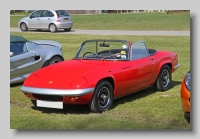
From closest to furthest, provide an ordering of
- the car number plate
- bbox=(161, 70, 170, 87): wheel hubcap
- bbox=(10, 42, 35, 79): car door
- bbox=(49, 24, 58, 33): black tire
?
the car number plate
bbox=(161, 70, 170, 87): wheel hubcap
bbox=(10, 42, 35, 79): car door
bbox=(49, 24, 58, 33): black tire

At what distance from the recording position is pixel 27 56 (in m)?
9.15

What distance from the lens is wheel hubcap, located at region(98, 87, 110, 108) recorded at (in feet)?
21.9

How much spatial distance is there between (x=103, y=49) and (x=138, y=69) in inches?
35.2

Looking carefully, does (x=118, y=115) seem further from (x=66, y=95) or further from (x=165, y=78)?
(x=165, y=78)

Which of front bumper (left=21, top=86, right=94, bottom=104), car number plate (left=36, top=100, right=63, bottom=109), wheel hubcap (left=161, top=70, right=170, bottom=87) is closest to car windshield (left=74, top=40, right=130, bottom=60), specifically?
wheel hubcap (left=161, top=70, right=170, bottom=87)

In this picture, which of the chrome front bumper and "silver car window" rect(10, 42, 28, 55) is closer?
the chrome front bumper

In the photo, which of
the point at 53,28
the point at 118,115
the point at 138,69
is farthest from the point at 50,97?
the point at 53,28

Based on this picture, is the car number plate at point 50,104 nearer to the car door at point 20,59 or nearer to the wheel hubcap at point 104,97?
the wheel hubcap at point 104,97

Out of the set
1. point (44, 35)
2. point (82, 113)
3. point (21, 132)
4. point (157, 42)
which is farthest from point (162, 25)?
point (21, 132)

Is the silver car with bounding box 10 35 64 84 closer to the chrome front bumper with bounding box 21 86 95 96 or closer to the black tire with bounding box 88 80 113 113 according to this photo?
the chrome front bumper with bounding box 21 86 95 96

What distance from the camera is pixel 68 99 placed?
634 centimetres

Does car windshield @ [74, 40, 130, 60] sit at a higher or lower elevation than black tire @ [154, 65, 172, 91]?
higher

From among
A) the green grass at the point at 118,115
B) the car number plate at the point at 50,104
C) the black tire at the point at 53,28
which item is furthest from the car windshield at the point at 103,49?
the black tire at the point at 53,28

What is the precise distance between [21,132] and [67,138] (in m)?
0.74
